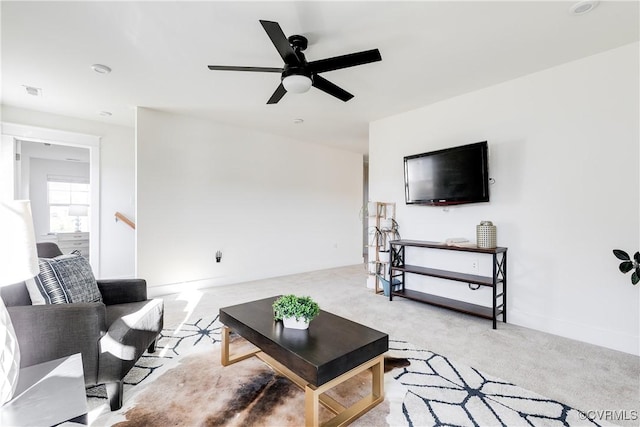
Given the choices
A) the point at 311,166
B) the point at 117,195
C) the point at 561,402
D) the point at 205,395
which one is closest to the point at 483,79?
the point at 561,402

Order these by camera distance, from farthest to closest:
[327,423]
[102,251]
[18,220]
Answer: [102,251]
[327,423]
[18,220]

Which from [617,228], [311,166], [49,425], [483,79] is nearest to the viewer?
[49,425]

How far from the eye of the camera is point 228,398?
182cm

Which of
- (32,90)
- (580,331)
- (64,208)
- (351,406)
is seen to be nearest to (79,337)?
(351,406)

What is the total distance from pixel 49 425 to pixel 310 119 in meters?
4.10

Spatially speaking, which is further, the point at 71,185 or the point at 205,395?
the point at 71,185

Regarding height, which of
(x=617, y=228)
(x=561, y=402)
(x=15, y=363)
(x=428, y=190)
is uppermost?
(x=428, y=190)

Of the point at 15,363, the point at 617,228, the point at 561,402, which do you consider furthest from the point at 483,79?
the point at 15,363

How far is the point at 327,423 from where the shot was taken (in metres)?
1.57

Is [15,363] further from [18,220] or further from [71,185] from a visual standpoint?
[71,185]

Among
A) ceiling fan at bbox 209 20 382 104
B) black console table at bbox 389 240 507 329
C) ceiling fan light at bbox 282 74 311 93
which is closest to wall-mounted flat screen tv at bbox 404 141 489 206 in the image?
black console table at bbox 389 240 507 329

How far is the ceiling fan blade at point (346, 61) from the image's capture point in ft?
6.57

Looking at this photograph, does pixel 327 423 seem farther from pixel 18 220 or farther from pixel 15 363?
pixel 18 220

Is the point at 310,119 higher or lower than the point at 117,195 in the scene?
higher
